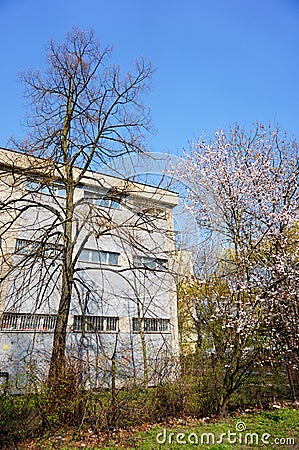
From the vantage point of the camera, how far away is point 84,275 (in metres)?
14.1

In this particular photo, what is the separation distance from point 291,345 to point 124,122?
315 inches

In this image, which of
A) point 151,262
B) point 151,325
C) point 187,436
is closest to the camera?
point 187,436

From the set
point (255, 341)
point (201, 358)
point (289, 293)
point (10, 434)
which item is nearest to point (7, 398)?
point (10, 434)

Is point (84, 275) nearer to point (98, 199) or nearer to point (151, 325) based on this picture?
point (151, 325)

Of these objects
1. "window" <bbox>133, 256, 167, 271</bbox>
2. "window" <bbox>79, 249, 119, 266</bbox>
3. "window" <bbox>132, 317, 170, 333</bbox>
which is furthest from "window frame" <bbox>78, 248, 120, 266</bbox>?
"window" <bbox>132, 317, 170, 333</bbox>

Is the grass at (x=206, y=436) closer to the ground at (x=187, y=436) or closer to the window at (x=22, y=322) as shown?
Result: the ground at (x=187, y=436)

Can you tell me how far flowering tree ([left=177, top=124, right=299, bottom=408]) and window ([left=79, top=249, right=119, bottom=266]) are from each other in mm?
5321

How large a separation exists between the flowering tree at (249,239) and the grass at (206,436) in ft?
3.50

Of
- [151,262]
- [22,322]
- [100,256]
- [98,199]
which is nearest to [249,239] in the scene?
[151,262]

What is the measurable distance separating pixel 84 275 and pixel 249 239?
774cm

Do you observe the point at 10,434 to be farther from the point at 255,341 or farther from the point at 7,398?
the point at 255,341

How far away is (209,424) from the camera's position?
6.47 meters

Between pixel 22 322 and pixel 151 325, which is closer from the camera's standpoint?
pixel 22 322

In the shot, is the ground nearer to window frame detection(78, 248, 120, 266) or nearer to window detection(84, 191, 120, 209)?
window detection(84, 191, 120, 209)
